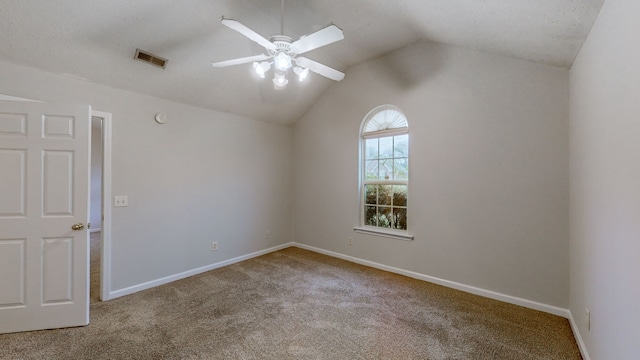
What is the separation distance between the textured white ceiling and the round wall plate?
239 millimetres

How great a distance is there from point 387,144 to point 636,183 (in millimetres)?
2736

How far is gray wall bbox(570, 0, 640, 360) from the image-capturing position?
1213 mm

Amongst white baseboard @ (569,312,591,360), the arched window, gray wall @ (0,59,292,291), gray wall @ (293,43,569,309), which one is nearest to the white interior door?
gray wall @ (0,59,292,291)

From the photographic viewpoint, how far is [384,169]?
3855 mm

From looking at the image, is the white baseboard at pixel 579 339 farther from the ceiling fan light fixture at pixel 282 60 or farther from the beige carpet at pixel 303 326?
the ceiling fan light fixture at pixel 282 60

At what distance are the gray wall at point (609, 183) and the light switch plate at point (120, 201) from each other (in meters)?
4.08

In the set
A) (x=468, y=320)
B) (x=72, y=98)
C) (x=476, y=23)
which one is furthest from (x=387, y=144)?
(x=72, y=98)

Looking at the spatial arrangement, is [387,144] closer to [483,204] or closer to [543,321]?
[483,204]

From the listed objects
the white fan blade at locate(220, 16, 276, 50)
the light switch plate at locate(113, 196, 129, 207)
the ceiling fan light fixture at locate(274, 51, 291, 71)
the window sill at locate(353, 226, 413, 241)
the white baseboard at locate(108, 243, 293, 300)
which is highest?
the white fan blade at locate(220, 16, 276, 50)

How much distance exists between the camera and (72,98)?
2570mm

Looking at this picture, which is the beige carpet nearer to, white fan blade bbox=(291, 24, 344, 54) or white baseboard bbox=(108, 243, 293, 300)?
white baseboard bbox=(108, 243, 293, 300)

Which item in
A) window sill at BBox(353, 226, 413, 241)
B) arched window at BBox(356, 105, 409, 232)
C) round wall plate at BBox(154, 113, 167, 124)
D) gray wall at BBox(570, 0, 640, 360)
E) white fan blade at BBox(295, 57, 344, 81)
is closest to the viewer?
gray wall at BBox(570, 0, 640, 360)

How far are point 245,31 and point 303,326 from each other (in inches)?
96.3

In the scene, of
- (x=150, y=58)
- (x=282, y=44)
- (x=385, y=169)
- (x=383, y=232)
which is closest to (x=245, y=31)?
(x=282, y=44)
